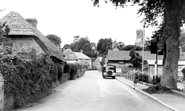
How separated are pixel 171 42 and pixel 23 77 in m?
10.2

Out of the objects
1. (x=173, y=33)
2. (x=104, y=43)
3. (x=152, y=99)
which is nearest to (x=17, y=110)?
(x=152, y=99)

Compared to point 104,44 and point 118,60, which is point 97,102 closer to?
point 118,60

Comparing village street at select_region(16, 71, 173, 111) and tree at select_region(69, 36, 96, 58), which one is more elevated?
tree at select_region(69, 36, 96, 58)

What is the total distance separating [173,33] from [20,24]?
16.0 metres

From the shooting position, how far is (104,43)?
124m

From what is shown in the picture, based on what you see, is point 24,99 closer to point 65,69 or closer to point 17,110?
point 17,110

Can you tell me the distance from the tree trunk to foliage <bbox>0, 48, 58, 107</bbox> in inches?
328

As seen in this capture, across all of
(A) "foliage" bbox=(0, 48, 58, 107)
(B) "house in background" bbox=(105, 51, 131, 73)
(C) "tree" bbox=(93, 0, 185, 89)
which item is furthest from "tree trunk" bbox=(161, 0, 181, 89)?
(B) "house in background" bbox=(105, 51, 131, 73)

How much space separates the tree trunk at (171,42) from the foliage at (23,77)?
328 inches

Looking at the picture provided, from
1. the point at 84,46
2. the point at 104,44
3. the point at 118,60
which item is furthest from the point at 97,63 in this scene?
the point at 118,60

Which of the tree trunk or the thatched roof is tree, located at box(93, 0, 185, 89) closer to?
the tree trunk

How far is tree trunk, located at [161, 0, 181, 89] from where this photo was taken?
50.9 ft

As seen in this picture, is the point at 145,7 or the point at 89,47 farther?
the point at 89,47

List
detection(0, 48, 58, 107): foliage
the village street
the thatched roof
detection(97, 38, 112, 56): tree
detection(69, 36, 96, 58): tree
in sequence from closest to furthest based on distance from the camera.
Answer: detection(0, 48, 58, 107): foliage
the village street
the thatched roof
detection(97, 38, 112, 56): tree
detection(69, 36, 96, 58): tree
